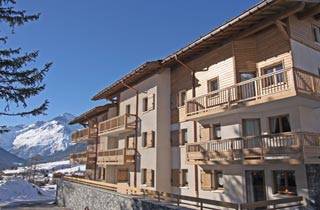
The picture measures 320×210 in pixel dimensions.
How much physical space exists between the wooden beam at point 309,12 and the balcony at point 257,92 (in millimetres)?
3467

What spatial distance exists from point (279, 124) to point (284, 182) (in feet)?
9.61

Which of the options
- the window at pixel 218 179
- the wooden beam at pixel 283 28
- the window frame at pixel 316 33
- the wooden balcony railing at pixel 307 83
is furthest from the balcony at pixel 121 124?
the wooden balcony railing at pixel 307 83

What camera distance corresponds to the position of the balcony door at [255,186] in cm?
1697

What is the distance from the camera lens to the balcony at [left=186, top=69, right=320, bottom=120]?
1467 cm

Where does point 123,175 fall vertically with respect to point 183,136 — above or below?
below

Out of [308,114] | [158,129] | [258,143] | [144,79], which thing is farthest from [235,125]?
[144,79]

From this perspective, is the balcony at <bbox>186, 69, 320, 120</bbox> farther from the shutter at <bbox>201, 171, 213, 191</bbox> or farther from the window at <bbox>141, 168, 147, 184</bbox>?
the window at <bbox>141, 168, 147, 184</bbox>

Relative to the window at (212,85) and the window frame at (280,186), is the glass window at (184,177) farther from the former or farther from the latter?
the window frame at (280,186)

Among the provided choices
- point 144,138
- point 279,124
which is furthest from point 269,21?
point 144,138

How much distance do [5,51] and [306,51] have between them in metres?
14.7

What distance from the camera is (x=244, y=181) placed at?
1762 centimetres

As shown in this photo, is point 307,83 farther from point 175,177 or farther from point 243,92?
point 175,177

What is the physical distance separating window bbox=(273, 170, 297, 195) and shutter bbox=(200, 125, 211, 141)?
17.2 feet

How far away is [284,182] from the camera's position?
630 inches
